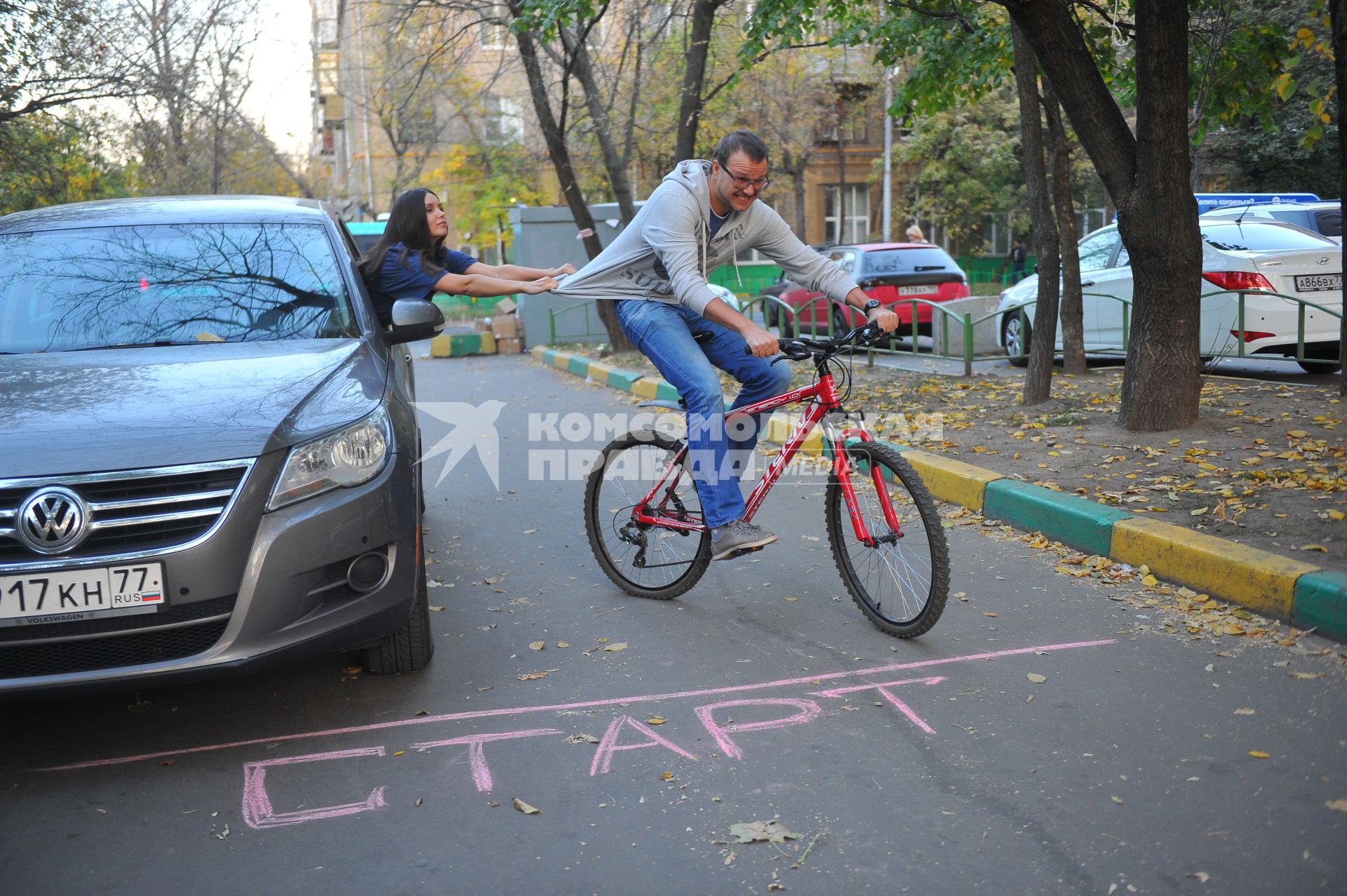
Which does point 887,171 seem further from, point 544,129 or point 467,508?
point 467,508

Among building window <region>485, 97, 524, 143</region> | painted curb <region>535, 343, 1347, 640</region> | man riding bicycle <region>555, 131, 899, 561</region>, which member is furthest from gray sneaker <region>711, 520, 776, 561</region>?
building window <region>485, 97, 524, 143</region>

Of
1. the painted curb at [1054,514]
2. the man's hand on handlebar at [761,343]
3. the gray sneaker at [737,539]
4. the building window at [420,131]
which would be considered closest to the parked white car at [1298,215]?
the painted curb at [1054,514]

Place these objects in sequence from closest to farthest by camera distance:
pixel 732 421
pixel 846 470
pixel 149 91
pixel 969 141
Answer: pixel 846 470 → pixel 732 421 → pixel 149 91 → pixel 969 141

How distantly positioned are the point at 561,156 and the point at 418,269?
10858 millimetres

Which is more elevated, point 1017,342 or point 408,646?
point 1017,342

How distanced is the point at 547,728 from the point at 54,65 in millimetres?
12201

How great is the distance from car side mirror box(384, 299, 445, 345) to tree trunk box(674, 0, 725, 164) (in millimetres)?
9361

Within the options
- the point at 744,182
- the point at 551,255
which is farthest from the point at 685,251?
the point at 551,255

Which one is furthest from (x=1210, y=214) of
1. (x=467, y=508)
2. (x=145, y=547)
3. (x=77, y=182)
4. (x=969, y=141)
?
(x=969, y=141)

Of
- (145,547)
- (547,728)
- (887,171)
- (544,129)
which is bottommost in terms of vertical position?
(547,728)

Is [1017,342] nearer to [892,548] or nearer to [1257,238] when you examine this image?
[1257,238]

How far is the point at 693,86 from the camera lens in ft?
45.6

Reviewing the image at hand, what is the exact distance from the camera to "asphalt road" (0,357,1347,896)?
2.82 meters

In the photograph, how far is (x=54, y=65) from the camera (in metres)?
12.9
